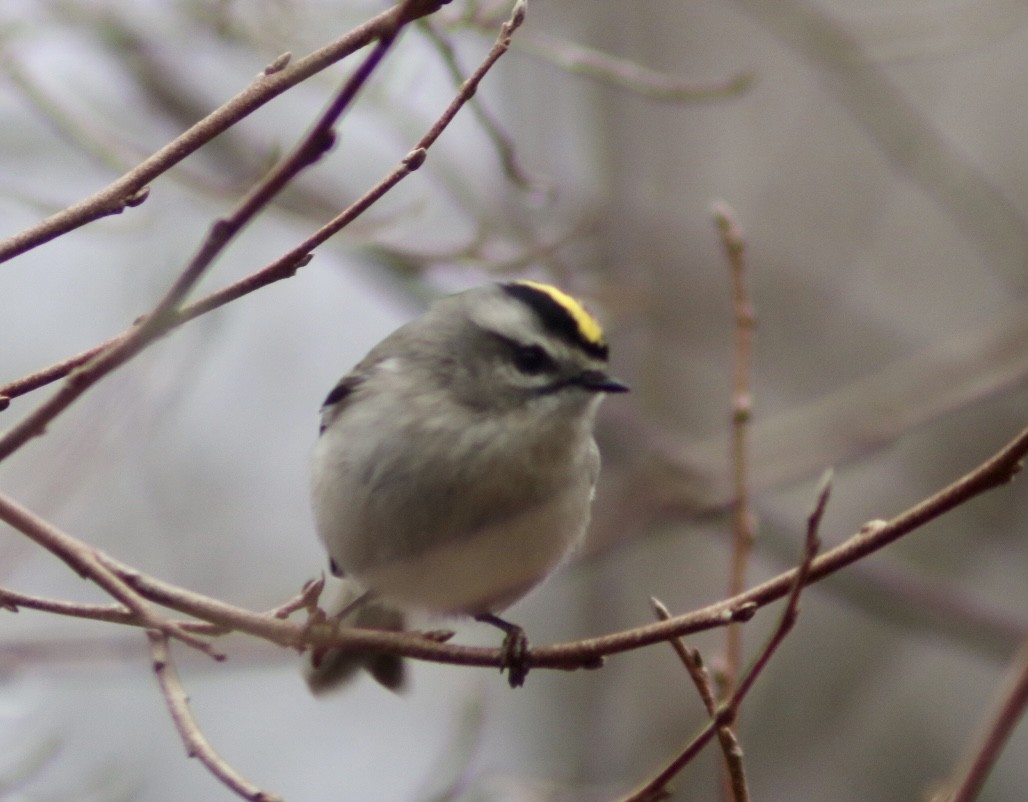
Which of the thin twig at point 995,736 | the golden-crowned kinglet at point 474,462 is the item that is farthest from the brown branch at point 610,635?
the golden-crowned kinglet at point 474,462

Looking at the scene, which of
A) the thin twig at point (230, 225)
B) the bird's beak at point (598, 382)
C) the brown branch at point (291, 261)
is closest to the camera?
the thin twig at point (230, 225)

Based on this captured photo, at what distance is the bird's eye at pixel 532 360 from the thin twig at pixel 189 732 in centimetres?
107

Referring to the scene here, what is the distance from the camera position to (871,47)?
5.11m

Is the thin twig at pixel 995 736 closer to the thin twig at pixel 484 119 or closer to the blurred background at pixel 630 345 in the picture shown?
the thin twig at pixel 484 119

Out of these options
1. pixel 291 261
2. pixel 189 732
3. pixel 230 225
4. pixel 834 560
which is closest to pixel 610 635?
pixel 834 560

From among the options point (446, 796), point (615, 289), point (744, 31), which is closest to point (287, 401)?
point (744, 31)

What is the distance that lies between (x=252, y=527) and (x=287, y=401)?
3.20 ft

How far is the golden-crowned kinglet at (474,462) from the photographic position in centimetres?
246

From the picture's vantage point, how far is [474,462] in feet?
8.06

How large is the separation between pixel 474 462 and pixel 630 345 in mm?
3869

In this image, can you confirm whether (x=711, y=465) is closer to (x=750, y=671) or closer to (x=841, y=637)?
(x=841, y=637)

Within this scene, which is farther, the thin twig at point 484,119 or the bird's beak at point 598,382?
the thin twig at point 484,119

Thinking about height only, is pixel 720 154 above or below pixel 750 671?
above

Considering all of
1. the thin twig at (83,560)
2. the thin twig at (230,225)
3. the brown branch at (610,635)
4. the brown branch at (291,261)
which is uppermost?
the brown branch at (291,261)
